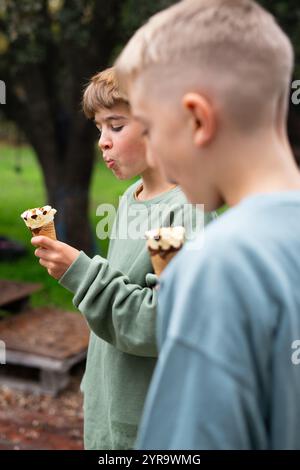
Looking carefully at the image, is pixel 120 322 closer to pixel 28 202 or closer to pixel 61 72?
pixel 61 72

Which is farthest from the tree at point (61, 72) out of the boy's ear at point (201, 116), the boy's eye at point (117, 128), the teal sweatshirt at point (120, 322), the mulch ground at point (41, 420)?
the boy's ear at point (201, 116)

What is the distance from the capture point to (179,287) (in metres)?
0.86

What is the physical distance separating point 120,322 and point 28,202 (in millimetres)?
9860

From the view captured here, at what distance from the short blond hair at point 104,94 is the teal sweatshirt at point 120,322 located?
30 centimetres

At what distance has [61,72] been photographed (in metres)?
7.73

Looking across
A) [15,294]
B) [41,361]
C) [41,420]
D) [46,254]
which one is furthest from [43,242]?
[15,294]

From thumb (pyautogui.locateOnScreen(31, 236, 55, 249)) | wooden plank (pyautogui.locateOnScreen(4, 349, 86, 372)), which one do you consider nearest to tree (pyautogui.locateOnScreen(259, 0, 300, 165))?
wooden plank (pyautogui.locateOnScreen(4, 349, 86, 372))

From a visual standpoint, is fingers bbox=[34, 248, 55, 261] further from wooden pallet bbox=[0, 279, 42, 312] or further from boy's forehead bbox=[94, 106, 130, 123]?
wooden pallet bbox=[0, 279, 42, 312]

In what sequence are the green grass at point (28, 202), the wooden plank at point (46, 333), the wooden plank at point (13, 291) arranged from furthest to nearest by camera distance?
the green grass at point (28, 202) < the wooden plank at point (13, 291) < the wooden plank at point (46, 333)

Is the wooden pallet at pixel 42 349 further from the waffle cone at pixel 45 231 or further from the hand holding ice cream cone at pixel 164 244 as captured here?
the hand holding ice cream cone at pixel 164 244

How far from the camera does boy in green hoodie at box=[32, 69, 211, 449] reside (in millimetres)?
1743

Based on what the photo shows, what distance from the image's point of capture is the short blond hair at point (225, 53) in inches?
35.8
